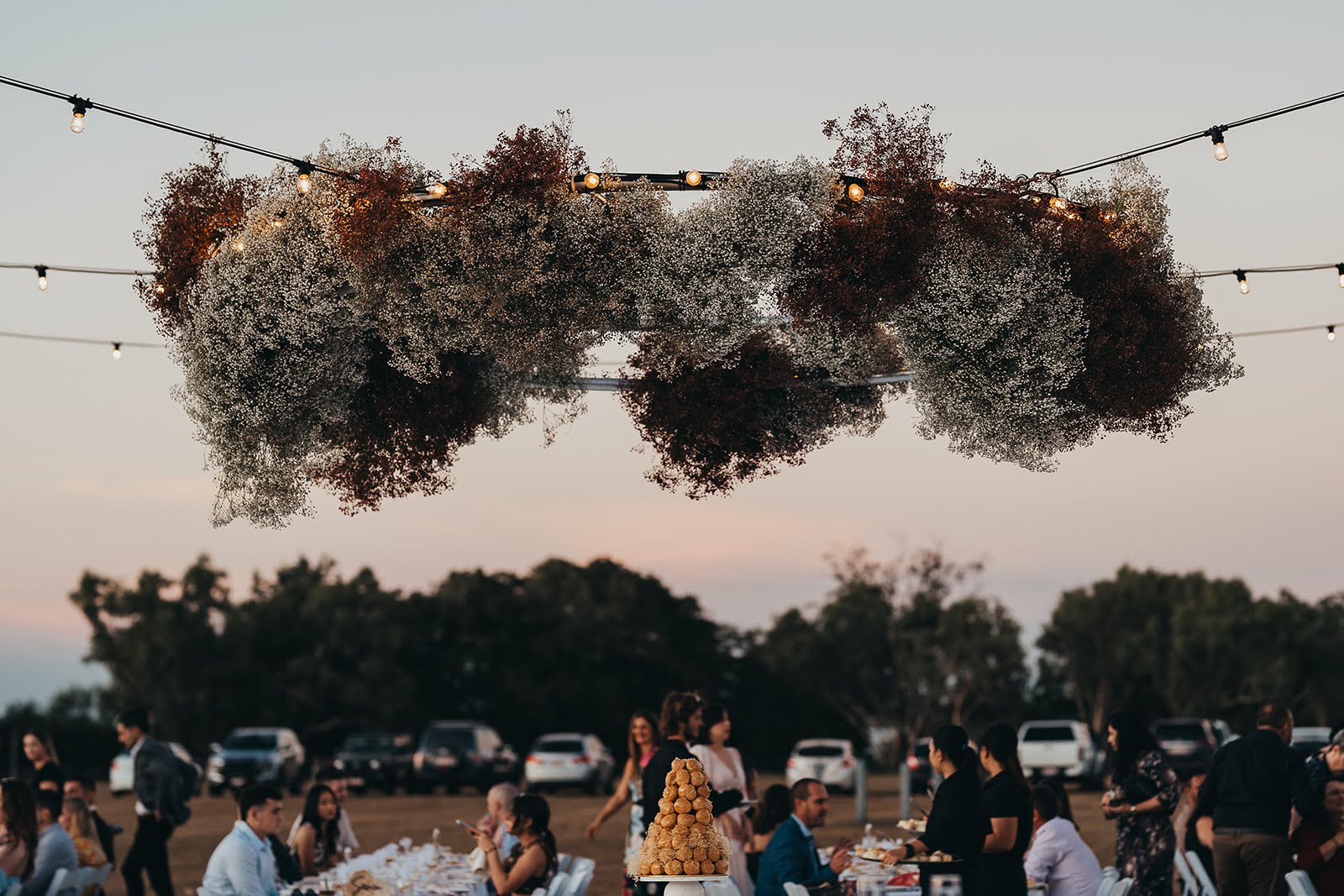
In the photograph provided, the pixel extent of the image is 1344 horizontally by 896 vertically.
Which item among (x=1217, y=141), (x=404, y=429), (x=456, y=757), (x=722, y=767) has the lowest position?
(x=456, y=757)

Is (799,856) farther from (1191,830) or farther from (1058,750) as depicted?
(1058,750)

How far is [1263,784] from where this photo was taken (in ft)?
32.2

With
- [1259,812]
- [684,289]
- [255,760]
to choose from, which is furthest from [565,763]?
[684,289]

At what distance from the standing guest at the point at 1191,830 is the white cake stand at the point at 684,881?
19.9 feet

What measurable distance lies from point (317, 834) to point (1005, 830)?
20.2 feet

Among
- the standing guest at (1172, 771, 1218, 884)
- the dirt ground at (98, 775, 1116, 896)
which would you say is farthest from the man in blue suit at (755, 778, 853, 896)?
the dirt ground at (98, 775, 1116, 896)

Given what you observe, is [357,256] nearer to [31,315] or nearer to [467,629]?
[31,315]

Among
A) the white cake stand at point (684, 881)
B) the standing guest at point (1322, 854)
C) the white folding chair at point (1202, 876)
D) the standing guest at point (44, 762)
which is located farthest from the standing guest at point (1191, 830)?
the standing guest at point (44, 762)

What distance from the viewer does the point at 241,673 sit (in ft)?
190

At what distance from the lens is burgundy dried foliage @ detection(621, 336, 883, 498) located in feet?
25.9

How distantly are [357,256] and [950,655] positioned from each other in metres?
58.6

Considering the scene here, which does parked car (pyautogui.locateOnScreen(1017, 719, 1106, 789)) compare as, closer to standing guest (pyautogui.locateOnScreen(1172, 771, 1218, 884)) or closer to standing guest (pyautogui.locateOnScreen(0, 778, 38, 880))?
standing guest (pyautogui.locateOnScreen(1172, 771, 1218, 884))

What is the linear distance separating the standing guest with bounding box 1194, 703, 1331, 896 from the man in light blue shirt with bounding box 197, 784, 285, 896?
Result: 5.77 metres

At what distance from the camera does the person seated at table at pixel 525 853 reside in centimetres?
953
